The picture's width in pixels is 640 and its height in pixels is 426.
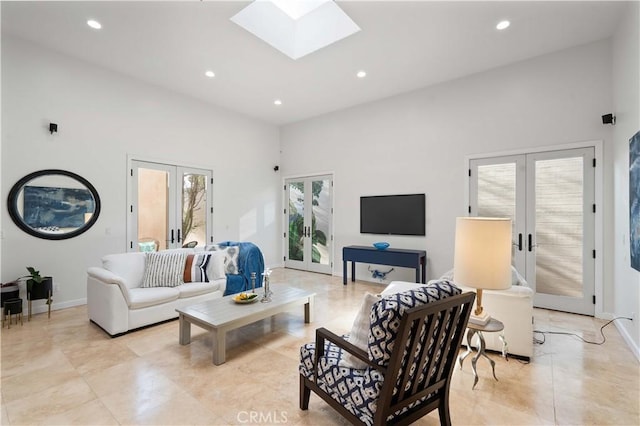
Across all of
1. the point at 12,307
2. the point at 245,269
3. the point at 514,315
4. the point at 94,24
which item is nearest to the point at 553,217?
the point at 514,315

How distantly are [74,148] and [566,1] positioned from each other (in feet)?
20.7

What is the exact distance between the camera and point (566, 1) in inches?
121

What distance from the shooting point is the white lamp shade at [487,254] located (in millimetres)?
1953

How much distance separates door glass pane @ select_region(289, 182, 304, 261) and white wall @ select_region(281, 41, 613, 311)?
456 millimetres

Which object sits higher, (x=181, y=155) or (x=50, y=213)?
(x=181, y=155)

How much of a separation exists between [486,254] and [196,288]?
3258 millimetres

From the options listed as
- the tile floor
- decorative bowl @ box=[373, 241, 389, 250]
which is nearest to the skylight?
decorative bowl @ box=[373, 241, 389, 250]

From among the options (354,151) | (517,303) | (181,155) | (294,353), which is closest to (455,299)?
(517,303)

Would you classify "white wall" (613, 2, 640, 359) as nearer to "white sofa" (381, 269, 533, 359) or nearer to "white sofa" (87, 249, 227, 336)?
"white sofa" (381, 269, 533, 359)

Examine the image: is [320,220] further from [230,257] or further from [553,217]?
[553,217]

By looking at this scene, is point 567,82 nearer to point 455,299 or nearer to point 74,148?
point 455,299

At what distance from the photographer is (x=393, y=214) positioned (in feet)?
18.2

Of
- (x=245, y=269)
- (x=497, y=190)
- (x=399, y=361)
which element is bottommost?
(x=245, y=269)

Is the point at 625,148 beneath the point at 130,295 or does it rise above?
above
